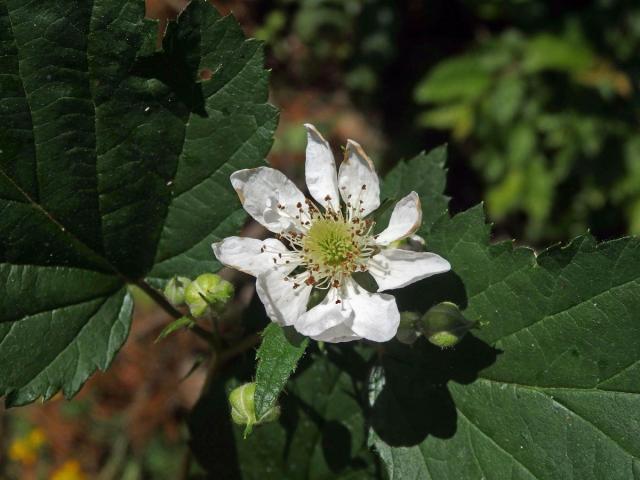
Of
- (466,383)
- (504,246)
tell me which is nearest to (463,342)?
(466,383)

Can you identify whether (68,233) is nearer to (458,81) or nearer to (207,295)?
(207,295)

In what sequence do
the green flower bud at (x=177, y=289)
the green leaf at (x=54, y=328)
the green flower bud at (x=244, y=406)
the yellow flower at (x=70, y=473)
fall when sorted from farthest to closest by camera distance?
1. the yellow flower at (x=70, y=473)
2. the green flower bud at (x=177, y=289)
3. the green leaf at (x=54, y=328)
4. the green flower bud at (x=244, y=406)

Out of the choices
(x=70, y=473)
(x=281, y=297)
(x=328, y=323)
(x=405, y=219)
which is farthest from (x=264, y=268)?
(x=70, y=473)


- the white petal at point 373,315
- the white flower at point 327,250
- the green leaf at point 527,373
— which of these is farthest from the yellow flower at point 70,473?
the white petal at point 373,315

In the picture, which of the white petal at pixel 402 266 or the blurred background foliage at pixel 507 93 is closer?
the white petal at pixel 402 266

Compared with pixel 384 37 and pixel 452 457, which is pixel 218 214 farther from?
pixel 384 37

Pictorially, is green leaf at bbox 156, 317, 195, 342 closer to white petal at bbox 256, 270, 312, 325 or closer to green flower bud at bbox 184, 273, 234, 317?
green flower bud at bbox 184, 273, 234, 317

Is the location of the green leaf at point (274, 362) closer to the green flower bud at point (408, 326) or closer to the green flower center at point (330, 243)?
the green flower bud at point (408, 326)

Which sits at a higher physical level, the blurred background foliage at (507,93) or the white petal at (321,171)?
the white petal at (321,171)
